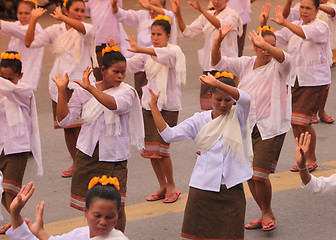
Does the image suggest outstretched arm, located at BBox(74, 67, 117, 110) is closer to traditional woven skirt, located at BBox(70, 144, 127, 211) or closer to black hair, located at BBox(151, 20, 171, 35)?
traditional woven skirt, located at BBox(70, 144, 127, 211)

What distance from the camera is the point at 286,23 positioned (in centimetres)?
736

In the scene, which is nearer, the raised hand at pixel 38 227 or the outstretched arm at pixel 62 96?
the raised hand at pixel 38 227

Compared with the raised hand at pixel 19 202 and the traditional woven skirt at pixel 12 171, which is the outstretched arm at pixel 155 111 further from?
the traditional woven skirt at pixel 12 171

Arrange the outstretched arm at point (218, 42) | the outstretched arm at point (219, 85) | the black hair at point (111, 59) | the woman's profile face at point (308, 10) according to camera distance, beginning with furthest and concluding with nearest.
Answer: the woman's profile face at point (308, 10), the outstretched arm at point (218, 42), the black hair at point (111, 59), the outstretched arm at point (219, 85)

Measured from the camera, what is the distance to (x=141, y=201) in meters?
7.32

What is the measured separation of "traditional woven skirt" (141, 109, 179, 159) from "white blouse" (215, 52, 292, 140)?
1.20m

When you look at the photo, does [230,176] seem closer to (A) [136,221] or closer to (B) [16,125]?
(A) [136,221]

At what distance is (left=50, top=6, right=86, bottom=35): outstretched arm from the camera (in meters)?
7.82

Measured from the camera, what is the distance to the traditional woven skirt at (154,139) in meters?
7.36

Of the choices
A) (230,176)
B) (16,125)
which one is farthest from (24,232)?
(16,125)

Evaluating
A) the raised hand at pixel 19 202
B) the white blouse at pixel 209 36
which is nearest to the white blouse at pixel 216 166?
the raised hand at pixel 19 202

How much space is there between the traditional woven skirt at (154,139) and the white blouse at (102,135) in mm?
1286

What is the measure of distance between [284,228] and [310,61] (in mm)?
2346

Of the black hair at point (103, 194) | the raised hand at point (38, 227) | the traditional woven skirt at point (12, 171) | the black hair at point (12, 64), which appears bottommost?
the traditional woven skirt at point (12, 171)
